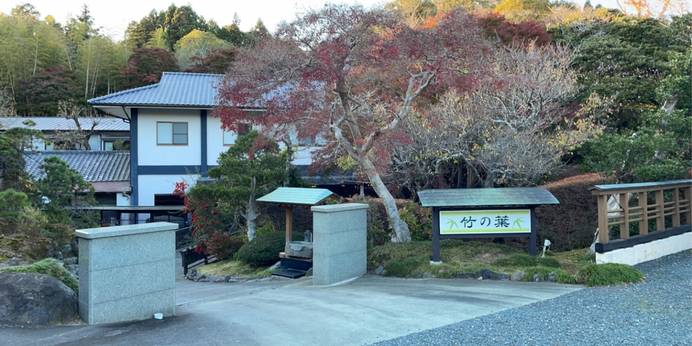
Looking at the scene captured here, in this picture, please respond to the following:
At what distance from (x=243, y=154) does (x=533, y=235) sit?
285 inches

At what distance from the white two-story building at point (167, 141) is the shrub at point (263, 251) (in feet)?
27.2

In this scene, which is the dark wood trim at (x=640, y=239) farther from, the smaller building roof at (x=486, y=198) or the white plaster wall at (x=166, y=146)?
the white plaster wall at (x=166, y=146)

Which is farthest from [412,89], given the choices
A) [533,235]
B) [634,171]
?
[634,171]

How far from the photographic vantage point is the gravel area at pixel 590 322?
5004mm

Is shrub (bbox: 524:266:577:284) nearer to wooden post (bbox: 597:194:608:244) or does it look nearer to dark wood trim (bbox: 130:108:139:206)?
wooden post (bbox: 597:194:608:244)

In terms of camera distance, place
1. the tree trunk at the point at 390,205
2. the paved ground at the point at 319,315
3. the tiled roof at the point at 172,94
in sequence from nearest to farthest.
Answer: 1. the paved ground at the point at 319,315
2. the tree trunk at the point at 390,205
3. the tiled roof at the point at 172,94

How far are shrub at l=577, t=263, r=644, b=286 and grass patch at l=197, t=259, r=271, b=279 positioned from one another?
5.74 metres

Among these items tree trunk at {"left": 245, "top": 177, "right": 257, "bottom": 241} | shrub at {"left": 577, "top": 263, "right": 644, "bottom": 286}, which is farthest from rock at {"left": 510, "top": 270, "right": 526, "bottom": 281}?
tree trunk at {"left": 245, "top": 177, "right": 257, "bottom": 241}

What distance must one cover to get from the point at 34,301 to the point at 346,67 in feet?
18.5

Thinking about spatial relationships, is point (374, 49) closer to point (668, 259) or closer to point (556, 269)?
point (556, 269)

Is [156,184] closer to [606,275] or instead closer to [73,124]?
[73,124]

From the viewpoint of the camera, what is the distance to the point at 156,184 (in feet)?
66.2

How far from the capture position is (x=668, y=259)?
941cm

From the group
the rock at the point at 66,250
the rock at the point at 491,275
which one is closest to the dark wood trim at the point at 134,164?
the rock at the point at 66,250
